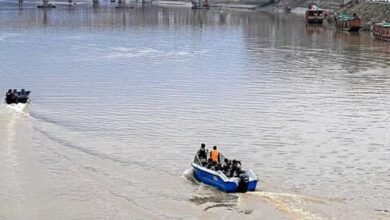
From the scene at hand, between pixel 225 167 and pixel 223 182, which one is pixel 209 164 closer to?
pixel 225 167

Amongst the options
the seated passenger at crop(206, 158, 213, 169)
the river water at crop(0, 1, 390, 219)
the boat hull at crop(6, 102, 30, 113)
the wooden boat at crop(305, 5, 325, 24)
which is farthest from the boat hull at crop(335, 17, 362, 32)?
the seated passenger at crop(206, 158, 213, 169)

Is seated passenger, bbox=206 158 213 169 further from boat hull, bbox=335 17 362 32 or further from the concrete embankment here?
boat hull, bbox=335 17 362 32

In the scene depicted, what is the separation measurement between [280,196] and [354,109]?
1843 centimetres

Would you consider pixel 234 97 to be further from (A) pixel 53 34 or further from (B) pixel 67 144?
(A) pixel 53 34

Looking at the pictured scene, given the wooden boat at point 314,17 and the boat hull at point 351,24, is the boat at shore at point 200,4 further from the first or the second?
the boat hull at point 351,24

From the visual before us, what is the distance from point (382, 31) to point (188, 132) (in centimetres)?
5827

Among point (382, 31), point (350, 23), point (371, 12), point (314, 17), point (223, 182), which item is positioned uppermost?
point (371, 12)

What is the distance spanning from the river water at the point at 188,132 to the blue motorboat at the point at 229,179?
0.34 metres

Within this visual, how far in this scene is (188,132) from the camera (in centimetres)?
3666

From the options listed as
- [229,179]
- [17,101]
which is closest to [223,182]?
[229,179]

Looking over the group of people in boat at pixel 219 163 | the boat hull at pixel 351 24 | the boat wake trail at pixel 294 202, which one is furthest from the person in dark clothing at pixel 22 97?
the boat hull at pixel 351 24

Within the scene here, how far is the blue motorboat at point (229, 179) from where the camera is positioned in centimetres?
A: 2567

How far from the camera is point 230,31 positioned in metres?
111

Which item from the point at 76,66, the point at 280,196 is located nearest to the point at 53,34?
the point at 76,66
